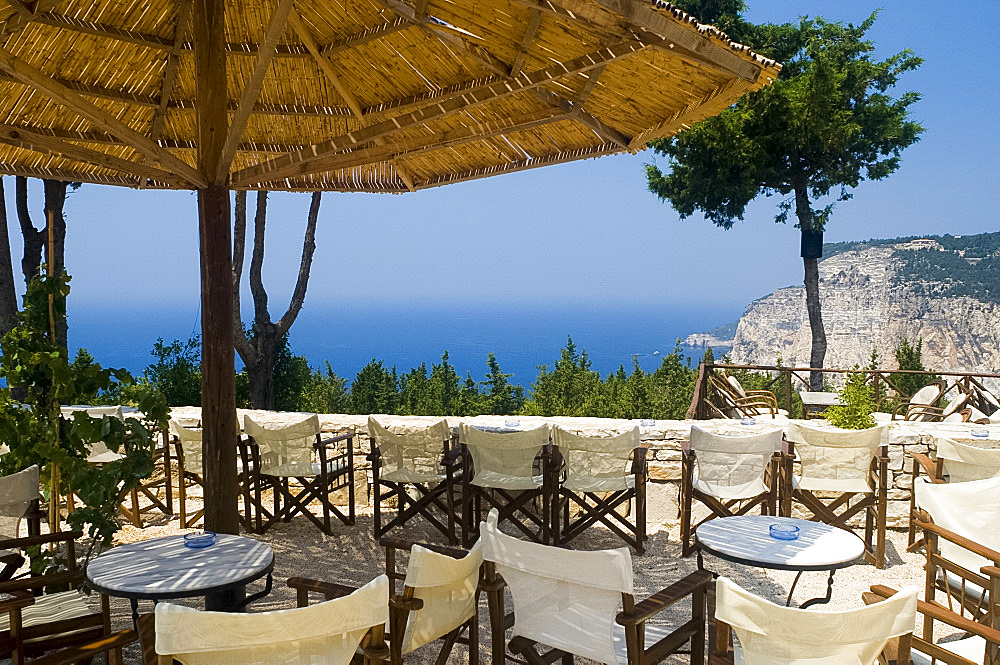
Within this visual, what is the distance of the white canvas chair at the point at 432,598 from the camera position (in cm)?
264

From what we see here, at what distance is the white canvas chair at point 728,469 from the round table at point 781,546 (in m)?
0.87

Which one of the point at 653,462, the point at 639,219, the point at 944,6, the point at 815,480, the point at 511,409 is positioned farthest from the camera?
the point at 639,219

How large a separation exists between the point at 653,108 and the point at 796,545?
229 centimetres

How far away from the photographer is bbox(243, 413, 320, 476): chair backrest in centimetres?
531

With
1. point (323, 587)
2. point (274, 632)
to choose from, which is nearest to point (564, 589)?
point (323, 587)

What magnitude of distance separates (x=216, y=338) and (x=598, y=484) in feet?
7.96

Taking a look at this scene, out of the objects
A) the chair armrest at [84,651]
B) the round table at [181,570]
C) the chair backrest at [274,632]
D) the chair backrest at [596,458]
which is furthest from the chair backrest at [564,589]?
the chair backrest at [596,458]

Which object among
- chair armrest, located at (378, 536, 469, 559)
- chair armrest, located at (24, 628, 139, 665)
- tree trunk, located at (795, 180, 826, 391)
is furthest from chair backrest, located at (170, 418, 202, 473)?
tree trunk, located at (795, 180, 826, 391)

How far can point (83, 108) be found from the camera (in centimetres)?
351

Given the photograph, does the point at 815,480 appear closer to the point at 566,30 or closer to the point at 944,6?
the point at 566,30

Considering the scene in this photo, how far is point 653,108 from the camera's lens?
418 centimetres

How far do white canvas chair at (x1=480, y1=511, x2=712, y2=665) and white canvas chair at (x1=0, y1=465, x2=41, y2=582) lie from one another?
2.28 meters

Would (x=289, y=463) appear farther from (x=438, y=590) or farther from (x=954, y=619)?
(x=954, y=619)

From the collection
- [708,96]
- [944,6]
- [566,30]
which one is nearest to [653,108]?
[708,96]
